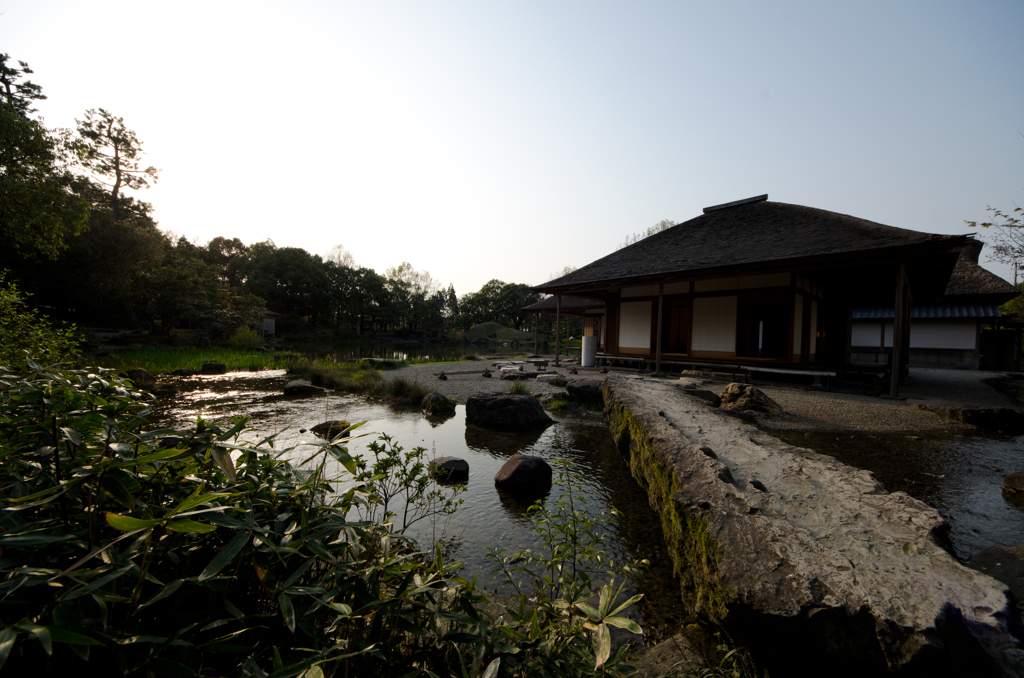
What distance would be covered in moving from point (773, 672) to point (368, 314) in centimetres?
4442

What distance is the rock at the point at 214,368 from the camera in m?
13.1

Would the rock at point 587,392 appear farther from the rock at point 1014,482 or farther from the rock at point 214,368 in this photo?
the rock at point 214,368

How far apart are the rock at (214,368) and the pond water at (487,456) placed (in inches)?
66.0

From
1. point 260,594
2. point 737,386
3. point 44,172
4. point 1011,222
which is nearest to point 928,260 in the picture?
point 737,386

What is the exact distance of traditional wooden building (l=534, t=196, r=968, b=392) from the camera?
9508 millimetres

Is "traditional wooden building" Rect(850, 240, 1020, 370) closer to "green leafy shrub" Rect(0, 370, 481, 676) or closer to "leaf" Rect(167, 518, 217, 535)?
"green leafy shrub" Rect(0, 370, 481, 676)

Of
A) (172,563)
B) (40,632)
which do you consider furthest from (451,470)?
(40,632)

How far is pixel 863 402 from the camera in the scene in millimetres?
8508

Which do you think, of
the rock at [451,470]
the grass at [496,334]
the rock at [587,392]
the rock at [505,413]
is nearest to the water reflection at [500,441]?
the rock at [505,413]

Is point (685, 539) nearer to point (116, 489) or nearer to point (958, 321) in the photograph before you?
point (116, 489)

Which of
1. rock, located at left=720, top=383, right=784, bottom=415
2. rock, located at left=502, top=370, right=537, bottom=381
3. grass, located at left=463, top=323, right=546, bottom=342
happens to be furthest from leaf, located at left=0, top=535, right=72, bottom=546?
grass, located at left=463, top=323, right=546, bottom=342

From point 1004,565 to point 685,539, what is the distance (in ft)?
6.50

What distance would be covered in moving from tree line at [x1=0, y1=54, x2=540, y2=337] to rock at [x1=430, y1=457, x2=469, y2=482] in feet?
33.5

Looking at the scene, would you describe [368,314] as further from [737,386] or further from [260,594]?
[260,594]
